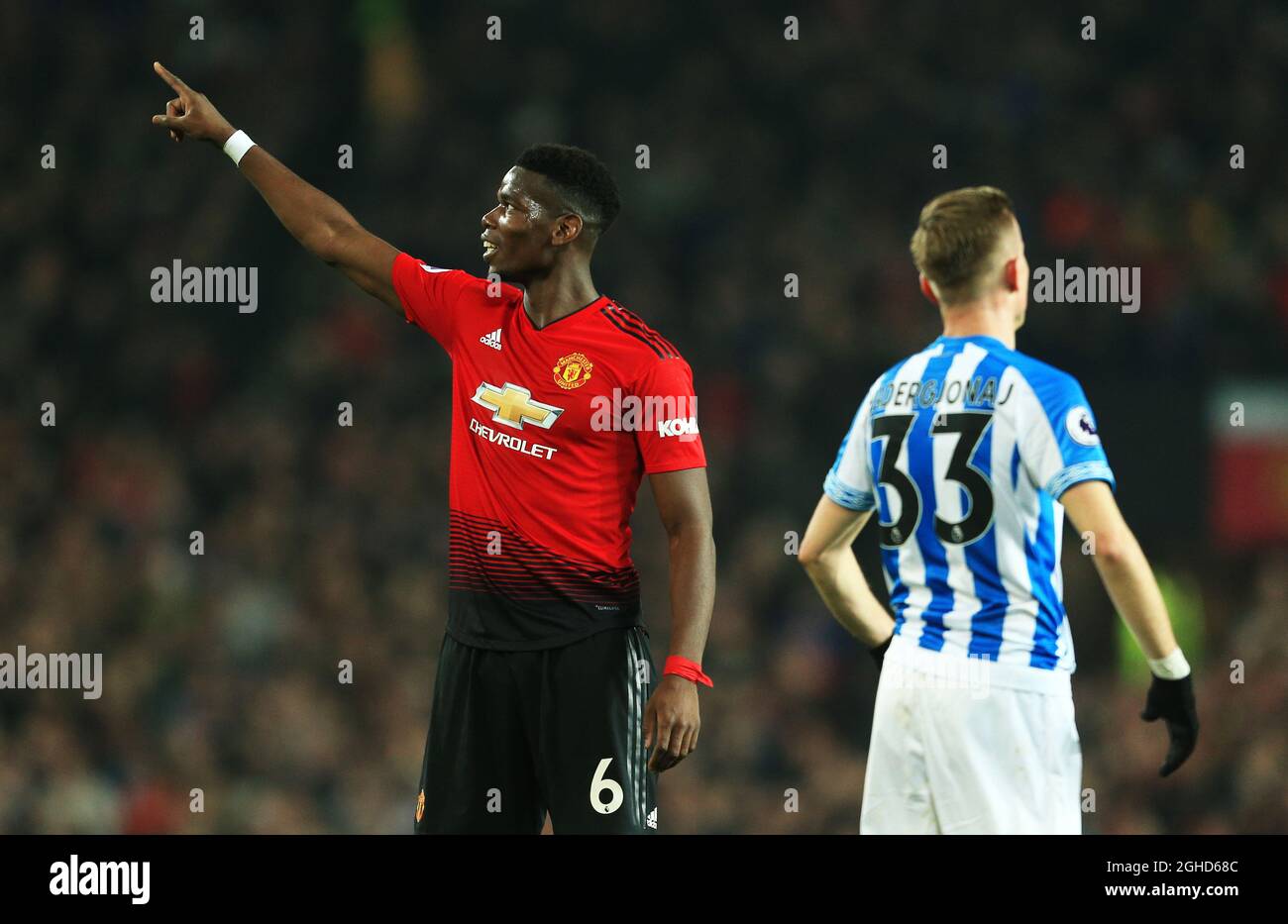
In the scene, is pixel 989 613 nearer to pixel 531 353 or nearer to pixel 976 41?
pixel 531 353

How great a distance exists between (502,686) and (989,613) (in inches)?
49.8

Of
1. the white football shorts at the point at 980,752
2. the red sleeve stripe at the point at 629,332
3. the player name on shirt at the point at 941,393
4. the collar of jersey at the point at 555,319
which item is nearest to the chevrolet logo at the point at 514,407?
the collar of jersey at the point at 555,319

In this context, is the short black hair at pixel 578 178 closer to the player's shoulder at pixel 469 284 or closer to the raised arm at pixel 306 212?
the player's shoulder at pixel 469 284

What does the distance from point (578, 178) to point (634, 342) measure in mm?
500

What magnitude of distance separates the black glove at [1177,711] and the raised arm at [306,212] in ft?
7.59

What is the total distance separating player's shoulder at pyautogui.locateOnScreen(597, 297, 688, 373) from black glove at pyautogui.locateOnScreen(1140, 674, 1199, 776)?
1.46 metres

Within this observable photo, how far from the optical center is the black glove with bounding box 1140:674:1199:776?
400 cm

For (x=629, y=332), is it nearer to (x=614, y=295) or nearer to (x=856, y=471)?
(x=856, y=471)

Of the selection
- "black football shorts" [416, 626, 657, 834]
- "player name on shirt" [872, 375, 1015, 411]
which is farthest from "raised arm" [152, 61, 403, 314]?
"player name on shirt" [872, 375, 1015, 411]

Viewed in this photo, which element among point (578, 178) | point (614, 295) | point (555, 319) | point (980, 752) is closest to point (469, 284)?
point (555, 319)

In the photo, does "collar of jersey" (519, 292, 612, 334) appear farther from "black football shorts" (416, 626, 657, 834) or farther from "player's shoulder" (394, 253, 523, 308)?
"black football shorts" (416, 626, 657, 834)

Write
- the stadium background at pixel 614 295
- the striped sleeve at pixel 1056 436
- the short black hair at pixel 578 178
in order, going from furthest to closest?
the stadium background at pixel 614 295 < the short black hair at pixel 578 178 < the striped sleeve at pixel 1056 436

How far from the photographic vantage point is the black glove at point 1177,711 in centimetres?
400

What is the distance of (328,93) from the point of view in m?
11.9
